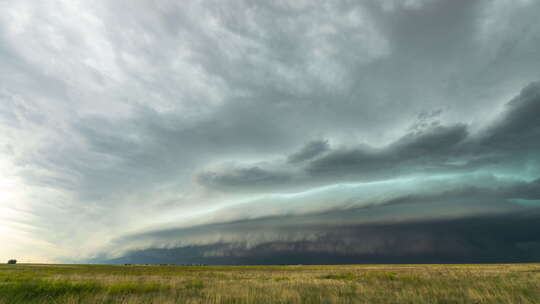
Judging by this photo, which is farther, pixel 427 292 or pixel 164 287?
pixel 164 287

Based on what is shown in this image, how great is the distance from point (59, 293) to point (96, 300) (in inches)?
104

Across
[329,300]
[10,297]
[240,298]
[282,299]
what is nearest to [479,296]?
[329,300]

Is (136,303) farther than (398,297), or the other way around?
(398,297)

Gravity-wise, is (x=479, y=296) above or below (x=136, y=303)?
below

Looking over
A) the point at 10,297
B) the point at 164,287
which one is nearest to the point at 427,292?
the point at 164,287

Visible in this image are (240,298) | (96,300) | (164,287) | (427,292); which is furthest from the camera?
(164,287)

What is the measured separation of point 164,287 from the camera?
17203 mm

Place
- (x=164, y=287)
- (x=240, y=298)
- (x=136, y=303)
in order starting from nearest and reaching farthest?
(x=136, y=303)
(x=240, y=298)
(x=164, y=287)

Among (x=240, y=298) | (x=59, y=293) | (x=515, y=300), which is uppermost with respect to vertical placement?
(x=59, y=293)

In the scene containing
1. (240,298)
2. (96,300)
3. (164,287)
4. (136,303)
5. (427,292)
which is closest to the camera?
(136,303)

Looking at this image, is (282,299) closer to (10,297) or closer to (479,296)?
(479,296)

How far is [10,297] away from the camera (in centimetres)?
1104

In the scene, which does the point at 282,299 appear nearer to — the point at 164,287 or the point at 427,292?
the point at 427,292

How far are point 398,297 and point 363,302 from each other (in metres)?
1.99
